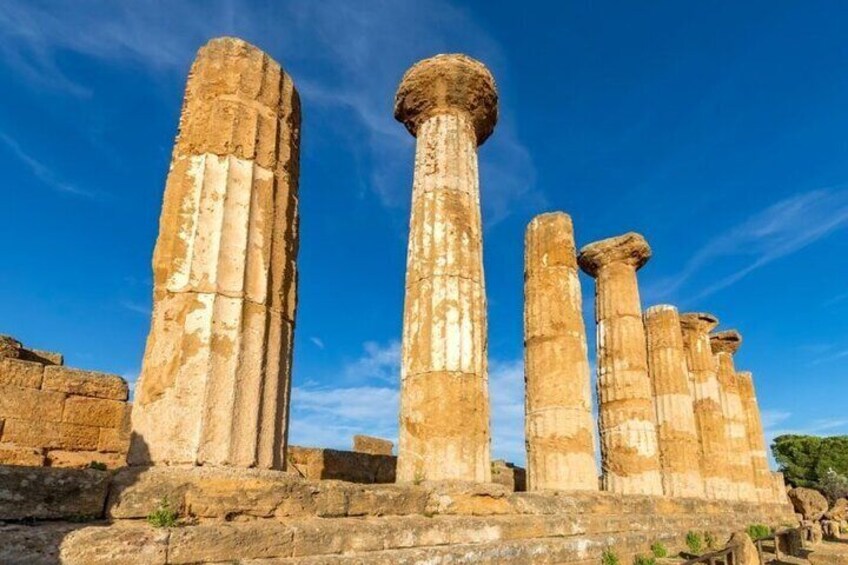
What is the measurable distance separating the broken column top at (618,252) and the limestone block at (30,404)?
13.2 meters

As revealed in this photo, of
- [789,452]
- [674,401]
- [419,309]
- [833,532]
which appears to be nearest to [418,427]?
[419,309]

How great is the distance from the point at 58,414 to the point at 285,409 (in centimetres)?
514

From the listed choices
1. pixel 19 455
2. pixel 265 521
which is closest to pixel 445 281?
pixel 265 521

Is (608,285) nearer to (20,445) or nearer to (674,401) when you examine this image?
(674,401)

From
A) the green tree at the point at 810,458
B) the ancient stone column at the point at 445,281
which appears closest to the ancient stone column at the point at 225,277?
the ancient stone column at the point at 445,281

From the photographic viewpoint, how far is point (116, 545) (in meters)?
3.97

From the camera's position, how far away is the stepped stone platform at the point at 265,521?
395 cm

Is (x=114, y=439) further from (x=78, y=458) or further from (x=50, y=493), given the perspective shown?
(x=50, y=493)

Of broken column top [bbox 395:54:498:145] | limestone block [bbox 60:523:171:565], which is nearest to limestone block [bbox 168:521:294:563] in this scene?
limestone block [bbox 60:523:171:565]

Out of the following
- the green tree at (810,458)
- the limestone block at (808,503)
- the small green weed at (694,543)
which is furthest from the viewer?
the green tree at (810,458)

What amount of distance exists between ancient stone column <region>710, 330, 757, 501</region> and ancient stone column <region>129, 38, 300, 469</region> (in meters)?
20.4

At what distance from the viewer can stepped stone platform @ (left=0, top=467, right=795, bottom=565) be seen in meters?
3.95

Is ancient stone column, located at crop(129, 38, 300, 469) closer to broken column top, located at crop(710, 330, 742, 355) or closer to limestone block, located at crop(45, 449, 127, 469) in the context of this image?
limestone block, located at crop(45, 449, 127, 469)

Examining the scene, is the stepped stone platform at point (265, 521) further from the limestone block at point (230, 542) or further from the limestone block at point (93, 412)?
the limestone block at point (93, 412)
